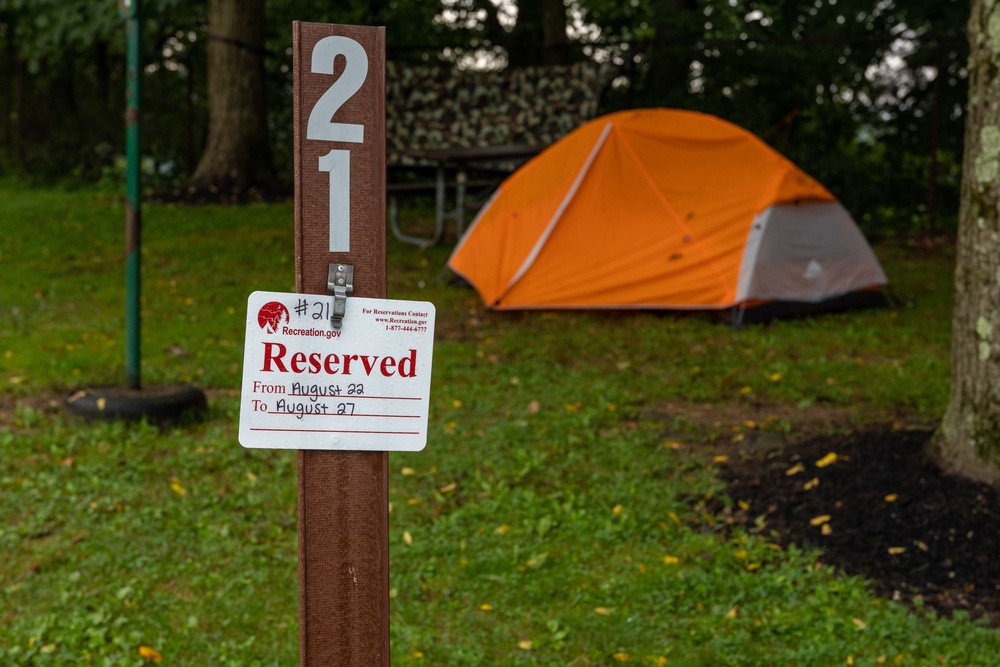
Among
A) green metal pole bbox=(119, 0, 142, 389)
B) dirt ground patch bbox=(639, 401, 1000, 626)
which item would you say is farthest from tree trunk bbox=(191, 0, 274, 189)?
dirt ground patch bbox=(639, 401, 1000, 626)

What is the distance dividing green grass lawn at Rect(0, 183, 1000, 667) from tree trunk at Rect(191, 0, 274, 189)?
5.10 meters

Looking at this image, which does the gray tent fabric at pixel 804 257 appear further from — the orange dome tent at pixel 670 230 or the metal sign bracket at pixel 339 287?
the metal sign bracket at pixel 339 287

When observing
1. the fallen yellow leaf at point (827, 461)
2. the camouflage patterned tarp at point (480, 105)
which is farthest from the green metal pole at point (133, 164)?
the camouflage patterned tarp at point (480, 105)

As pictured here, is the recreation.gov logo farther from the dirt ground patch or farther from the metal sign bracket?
the dirt ground patch

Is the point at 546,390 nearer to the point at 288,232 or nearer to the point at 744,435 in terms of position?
the point at 744,435

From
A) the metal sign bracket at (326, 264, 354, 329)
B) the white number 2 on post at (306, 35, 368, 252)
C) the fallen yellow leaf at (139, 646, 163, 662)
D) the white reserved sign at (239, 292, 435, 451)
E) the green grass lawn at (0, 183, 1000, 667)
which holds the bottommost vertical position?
the fallen yellow leaf at (139, 646, 163, 662)

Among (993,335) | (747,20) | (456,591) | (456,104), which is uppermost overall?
(747,20)

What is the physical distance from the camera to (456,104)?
1258cm

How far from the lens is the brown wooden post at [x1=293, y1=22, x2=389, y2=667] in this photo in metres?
1.71

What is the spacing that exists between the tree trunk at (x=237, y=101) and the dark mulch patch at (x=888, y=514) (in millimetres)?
9453

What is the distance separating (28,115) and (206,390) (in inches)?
604

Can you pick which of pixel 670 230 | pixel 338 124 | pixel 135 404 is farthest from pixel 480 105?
pixel 338 124

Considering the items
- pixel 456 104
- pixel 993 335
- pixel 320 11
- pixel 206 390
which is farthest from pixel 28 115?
pixel 993 335

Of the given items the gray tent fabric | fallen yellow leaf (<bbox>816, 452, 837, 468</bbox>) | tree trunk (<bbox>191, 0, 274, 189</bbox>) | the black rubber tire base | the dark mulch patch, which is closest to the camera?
the dark mulch patch
